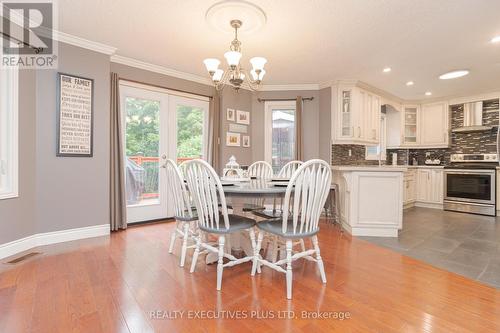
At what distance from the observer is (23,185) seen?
2.63m

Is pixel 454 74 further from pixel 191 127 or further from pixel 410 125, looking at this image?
pixel 191 127

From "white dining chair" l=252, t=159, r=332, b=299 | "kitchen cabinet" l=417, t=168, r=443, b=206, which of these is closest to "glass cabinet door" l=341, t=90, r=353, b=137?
"kitchen cabinet" l=417, t=168, r=443, b=206

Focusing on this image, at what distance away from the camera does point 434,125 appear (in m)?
5.63

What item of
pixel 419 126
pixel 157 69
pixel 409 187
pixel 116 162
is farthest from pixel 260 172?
pixel 419 126

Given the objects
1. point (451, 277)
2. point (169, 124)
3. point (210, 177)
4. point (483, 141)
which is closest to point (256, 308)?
point (210, 177)

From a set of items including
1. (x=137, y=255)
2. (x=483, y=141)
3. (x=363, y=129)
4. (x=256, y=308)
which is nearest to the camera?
(x=256, y=308)

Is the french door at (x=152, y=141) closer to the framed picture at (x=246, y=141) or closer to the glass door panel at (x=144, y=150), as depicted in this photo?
the glass door panel at (x=144, y=150)

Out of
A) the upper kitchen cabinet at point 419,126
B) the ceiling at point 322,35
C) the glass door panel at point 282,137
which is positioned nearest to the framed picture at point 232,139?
the glass door panel at point 282,137

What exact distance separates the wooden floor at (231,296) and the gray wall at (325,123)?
241cm

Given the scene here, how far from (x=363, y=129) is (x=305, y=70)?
5.46ft

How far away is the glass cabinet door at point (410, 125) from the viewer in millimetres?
5863

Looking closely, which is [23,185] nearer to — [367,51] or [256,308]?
[256,308]

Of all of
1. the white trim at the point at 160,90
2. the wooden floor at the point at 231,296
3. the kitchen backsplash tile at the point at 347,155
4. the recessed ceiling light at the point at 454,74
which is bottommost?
the wooden floor at the point at 231,296

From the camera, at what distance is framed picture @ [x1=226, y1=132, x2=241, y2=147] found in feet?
15.0
